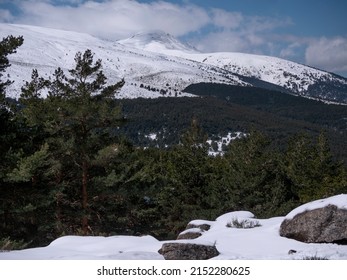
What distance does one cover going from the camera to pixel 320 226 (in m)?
10.5

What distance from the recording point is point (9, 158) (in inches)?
673

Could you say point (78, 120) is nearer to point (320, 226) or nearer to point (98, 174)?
point (98, 174)

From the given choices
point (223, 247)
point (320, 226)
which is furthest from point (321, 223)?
point (223, 247)

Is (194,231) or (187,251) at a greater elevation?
(187,251)

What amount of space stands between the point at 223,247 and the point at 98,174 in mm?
14225

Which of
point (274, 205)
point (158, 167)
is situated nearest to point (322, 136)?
point (274, 205)

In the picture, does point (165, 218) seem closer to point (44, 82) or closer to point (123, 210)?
point (123, 210)

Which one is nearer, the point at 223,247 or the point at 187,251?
the point at 187,251

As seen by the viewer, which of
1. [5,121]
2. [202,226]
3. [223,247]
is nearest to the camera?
[223,247]

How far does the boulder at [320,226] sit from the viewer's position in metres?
10.2

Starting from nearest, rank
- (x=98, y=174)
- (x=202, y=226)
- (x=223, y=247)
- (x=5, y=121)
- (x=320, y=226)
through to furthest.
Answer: (x=223, y=247)
(x=320, y=226)
(x=202, y=226)
(x=5, y=121)
(x=98, y=174)

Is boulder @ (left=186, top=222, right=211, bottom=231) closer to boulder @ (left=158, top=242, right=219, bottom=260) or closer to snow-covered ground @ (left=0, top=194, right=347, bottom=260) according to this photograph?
snow-covered ground @ (left=0, top=194, right=347, bottom=260)

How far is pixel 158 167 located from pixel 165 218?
7100mm
